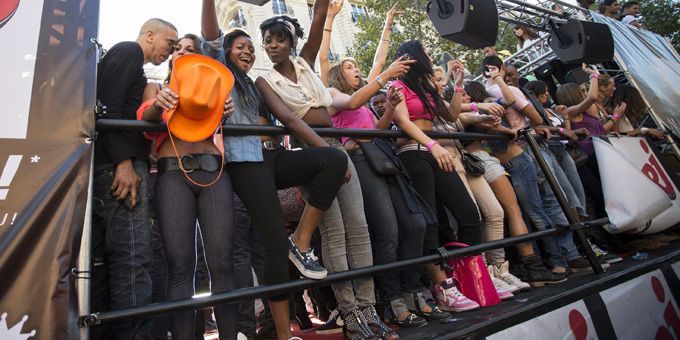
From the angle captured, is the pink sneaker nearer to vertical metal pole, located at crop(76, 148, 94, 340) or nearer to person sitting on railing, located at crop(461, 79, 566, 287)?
person sitting on railing, located at crop(461, 79, 566, 287)

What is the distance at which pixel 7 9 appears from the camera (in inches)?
61.1

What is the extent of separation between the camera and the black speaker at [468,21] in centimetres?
520

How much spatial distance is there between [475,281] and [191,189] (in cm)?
173

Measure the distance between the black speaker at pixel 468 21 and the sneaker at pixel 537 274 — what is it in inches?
116

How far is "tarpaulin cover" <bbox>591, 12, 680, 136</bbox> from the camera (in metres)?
6.27

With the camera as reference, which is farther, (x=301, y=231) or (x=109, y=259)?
(x=301, y=231)

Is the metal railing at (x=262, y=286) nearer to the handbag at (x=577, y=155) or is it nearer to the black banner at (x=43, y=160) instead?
the black banner at (x=43, y=160)

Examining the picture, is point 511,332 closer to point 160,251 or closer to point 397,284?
point 397,284

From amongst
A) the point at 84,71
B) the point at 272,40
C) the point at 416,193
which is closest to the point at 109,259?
the point at 84,71

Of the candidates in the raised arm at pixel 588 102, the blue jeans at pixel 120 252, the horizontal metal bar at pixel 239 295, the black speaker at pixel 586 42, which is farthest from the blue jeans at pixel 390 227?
the black speaker at pixel 586 42

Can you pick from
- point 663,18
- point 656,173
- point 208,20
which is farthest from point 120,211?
point 663,18

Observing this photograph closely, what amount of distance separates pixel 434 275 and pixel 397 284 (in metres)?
0.35

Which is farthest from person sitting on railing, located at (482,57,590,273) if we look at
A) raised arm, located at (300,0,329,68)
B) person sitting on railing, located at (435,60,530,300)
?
raised arm, located at (300,0,329,68)

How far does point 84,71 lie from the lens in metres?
1.64
